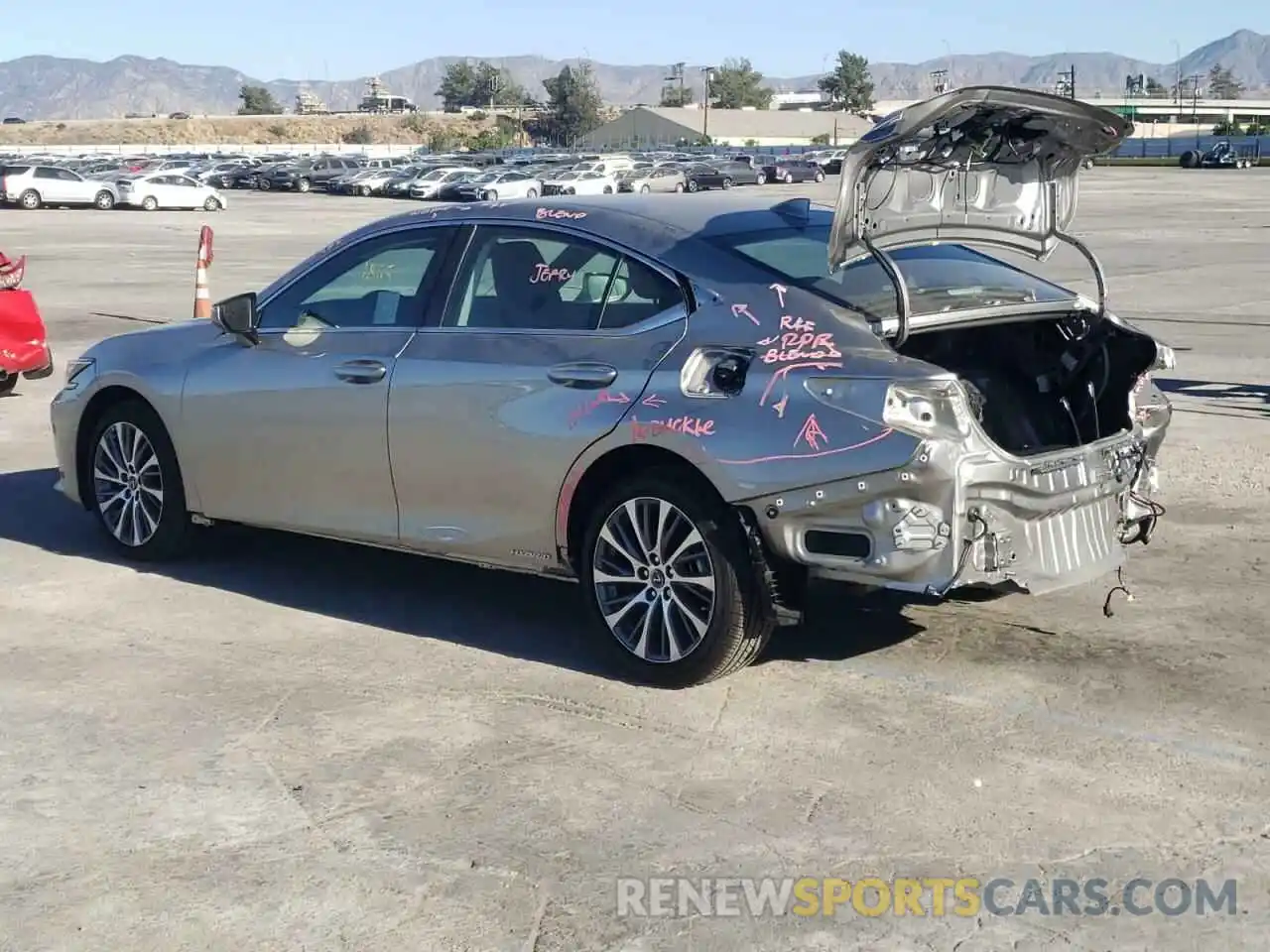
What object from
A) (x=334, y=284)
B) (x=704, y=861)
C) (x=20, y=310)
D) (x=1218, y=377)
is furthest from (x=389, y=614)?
(x=1218, y=377)

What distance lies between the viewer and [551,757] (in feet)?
16.4

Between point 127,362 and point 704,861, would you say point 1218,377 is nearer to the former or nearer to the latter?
point 127,362

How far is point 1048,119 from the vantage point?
5613 mm

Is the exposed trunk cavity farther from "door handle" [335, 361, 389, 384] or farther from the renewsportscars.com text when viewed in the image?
the renewsportscars.com text

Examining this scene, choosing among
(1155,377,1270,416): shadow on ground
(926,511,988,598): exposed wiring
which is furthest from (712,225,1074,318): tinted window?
(1155,377,1270,416): shadow on ground

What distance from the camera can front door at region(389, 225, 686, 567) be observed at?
223 inches

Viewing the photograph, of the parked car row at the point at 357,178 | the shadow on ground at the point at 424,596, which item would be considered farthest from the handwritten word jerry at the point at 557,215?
the parked car row at the point at 357,178

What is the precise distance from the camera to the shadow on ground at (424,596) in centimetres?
614

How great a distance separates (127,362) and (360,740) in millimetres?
2891

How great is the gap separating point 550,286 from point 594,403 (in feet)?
1.99

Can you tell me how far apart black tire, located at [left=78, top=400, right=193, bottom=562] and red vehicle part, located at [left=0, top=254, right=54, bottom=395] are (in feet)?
14.9

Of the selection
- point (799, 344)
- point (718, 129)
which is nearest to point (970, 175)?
point (799, 344)

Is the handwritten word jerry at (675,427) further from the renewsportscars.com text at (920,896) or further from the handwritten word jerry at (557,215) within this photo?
the renewsportscars.com text at (920,896)

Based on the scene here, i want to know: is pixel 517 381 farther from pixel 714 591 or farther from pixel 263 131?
pixel 263 131
